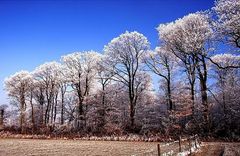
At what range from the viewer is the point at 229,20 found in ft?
84.8

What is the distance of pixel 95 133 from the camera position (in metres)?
42.1

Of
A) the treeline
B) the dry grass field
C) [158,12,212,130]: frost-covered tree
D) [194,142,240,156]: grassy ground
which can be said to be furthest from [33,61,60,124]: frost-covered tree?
[194,142,240,156]: grassy ground

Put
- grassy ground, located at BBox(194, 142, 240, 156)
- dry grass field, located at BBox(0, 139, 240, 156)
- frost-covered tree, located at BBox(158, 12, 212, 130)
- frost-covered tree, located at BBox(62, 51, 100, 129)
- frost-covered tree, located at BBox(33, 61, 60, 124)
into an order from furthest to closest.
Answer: frost-covered tree, located at BBox(33, 61, 60, 124), frost-covered tree, located at BBox(62, 51, 100, 129), frost-covered tree, located at BBox(158, 12, 212, 130), dry grass field, located at BBox(0, 139, 240, 156), grassy ground, located at BBox(194, 142, 240, 156)

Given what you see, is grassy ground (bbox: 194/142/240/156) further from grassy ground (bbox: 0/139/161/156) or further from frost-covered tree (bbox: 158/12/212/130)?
frost-covered tree (bbox: 158/12/212/130)

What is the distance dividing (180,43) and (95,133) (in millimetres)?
16960

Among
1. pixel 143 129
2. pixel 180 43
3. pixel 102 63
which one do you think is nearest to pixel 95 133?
pixel 143 129

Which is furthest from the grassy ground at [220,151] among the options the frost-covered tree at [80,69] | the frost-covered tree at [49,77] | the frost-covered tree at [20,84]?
the frost-covered tree at [20,84]

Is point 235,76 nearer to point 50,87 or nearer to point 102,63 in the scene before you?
point 102,63

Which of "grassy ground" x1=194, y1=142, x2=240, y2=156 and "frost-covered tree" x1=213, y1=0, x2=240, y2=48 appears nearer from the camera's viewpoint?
"grassy ground" x1=194, y1=142, x2=240, y2=156

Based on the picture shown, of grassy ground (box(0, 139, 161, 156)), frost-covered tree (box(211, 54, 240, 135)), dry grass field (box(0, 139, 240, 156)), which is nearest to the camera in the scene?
dry grass field (box(0, 139, 240, 156))

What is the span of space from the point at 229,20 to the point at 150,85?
900 inches

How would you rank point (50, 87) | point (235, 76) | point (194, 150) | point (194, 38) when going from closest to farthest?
point (194, 150)
point (194, 38)
point (235, 76)
point (50, 87)

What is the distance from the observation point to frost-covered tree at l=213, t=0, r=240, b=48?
25.3 meters

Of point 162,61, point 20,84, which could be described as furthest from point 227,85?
point 20,84
